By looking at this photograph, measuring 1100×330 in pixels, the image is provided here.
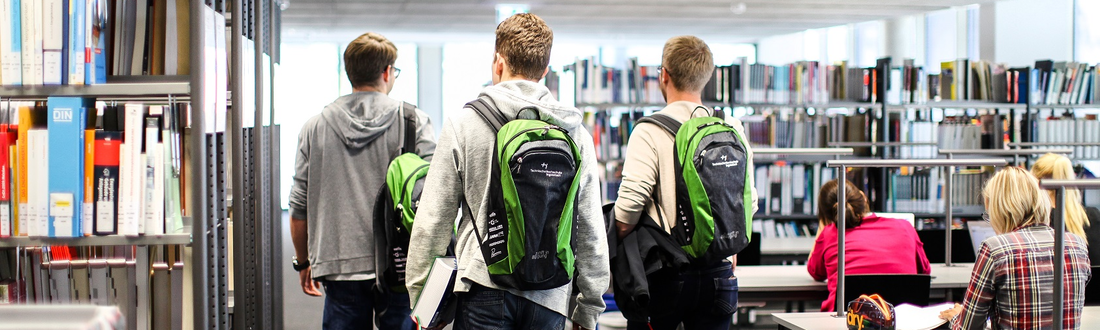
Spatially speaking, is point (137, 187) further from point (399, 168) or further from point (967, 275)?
point (967, 275)

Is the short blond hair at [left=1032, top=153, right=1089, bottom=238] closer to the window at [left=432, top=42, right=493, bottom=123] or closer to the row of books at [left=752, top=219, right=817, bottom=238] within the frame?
the row of books at [left=752, top=219, right=817, bottom=238]

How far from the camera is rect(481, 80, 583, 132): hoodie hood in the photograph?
1757mm

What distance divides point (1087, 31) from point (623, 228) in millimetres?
6887

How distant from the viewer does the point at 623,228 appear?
7.93 ft

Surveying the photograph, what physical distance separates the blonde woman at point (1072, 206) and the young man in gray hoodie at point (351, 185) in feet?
7.48

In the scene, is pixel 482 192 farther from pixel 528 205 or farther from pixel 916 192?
pixel 916 192

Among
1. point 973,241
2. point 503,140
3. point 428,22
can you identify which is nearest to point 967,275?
point 973,241

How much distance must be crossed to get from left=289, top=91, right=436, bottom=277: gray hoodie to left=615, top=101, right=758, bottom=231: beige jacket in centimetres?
69

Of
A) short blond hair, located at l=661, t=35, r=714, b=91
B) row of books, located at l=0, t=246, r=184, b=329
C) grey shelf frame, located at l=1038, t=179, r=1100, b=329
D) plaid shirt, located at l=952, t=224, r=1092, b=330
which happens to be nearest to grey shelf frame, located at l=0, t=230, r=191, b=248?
row of books, located at l=0, t=246, r=184, b=329

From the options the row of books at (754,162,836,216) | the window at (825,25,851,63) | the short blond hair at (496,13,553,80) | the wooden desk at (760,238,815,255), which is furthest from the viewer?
the window at (825,25,851,63)

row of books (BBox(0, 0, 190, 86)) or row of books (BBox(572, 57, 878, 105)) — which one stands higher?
row of books (BBox(572, 57, 878, 105))

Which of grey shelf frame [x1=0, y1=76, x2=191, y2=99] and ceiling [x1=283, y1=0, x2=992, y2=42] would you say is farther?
ceiling [x1=283, y1=0, x2=992, y2=42]

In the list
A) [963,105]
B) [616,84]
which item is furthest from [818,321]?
[963,105]

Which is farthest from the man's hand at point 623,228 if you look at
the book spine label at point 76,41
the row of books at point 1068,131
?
the row of books at point 1068,131
